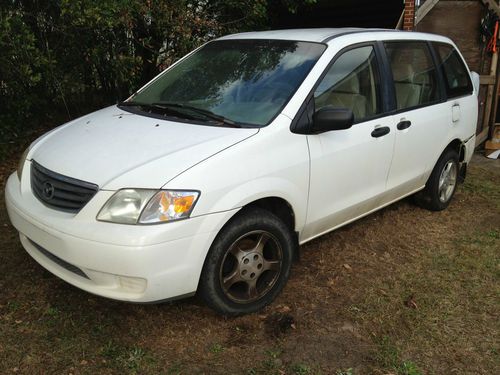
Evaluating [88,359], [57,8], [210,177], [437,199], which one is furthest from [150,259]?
[57,8]

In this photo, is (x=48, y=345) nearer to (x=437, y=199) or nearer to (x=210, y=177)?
(x=210, y=177)

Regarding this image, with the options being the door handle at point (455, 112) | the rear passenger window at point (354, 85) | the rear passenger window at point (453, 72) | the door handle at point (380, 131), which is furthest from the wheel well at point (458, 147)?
the rear passenger window at point (354, 85)

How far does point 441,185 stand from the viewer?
499 centimetres

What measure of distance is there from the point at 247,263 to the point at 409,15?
19.7 feet

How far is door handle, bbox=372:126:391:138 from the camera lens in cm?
373

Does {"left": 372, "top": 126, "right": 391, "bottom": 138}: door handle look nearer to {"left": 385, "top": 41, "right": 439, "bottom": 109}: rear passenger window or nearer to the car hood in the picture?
{"left": 385, "top": 41, "right": 439, "bottom": 109}: rear passenger window

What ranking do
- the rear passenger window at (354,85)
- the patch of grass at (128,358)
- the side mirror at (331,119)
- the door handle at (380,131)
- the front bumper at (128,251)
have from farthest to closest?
the door handle at (380,131)
the rear passenger window at (354,85)
the side mirror at (331,119)
the patch of grass at (128,358)
the front bumper at (128,251)

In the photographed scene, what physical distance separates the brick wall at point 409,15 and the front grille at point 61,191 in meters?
6.35

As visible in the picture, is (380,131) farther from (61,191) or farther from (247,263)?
(61,191)

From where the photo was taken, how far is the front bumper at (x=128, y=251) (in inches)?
100

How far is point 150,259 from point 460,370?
1855mm

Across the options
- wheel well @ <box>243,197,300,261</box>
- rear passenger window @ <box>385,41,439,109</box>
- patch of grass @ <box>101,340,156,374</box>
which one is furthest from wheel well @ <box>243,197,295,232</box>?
rear passenger window @ <box>385,41,439,109</box>

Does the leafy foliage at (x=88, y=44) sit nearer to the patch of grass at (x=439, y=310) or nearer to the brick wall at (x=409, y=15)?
the brick wall at (x=409, y=15)

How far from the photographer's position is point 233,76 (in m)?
3.60
